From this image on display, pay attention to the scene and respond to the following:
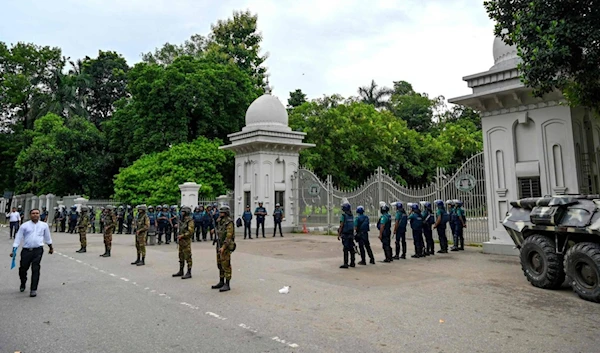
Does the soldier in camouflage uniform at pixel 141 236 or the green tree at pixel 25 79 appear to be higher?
the green tree at pixel 25 79

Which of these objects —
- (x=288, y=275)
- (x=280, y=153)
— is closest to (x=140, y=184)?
(x=280, y=153)

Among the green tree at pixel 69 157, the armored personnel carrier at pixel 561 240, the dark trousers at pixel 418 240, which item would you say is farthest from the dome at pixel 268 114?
the green tree at pixel 69 157

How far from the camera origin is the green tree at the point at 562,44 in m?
7.83

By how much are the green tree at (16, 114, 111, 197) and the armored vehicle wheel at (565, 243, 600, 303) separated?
30761mm

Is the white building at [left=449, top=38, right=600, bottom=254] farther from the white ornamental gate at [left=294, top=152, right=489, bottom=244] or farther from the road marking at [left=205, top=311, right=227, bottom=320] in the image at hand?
the road marking at [left=205, top=311, right=227, bottom=320]

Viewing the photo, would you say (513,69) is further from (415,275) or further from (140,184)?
(140,184)

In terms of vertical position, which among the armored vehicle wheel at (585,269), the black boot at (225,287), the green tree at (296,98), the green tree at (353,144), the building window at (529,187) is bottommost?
the black boot at (225,287)

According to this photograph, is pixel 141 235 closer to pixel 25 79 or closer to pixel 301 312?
pixel 301 312

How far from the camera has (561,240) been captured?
7.46 meters

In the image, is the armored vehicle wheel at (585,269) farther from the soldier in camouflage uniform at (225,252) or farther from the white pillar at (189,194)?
the white pillar at (189,194)

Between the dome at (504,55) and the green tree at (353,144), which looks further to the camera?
the green tree at (353,144)

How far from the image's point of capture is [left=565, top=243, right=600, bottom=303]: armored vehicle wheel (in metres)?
6.46

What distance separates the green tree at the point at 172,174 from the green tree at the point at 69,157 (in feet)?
23.9

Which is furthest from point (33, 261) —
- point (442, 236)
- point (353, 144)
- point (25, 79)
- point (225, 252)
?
point (25, 79)
